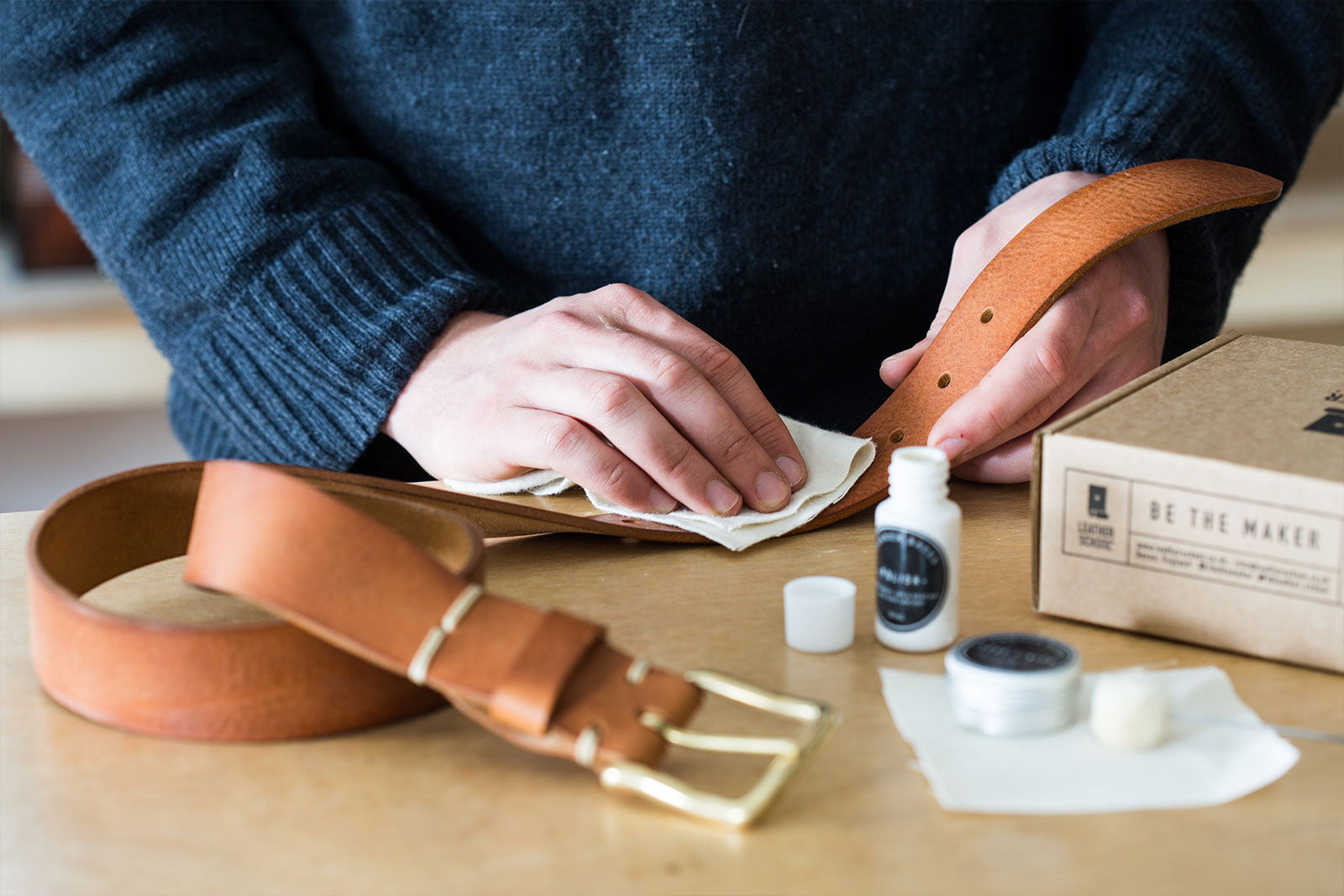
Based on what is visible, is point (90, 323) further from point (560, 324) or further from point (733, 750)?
point (733, 750)

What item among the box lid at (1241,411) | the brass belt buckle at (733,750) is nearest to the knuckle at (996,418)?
the box lid at (1241,411)

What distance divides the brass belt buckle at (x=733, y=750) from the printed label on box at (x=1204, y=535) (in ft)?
0.63

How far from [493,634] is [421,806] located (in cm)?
7

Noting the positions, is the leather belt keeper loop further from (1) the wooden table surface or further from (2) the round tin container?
(2) the round tin container

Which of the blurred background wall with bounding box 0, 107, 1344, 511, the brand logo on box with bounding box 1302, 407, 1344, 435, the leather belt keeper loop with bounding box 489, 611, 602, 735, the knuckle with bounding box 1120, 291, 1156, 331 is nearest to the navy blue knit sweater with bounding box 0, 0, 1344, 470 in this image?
the knuckle with bounding box 1120, 291, 1156, 331

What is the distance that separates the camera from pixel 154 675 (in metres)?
0.48

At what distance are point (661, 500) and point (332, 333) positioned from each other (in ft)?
0.98

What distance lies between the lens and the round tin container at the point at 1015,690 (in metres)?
0.46

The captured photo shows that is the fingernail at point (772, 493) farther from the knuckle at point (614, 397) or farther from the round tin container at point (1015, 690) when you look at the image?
the round tin container at point (1015, 690)

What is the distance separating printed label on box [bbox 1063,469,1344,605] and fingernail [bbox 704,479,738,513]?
0.20 meters

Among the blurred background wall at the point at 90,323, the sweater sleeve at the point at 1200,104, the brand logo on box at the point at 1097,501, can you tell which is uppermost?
the sweater sleeve at the point at 1200,104

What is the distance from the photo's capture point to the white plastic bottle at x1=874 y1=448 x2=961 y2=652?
1.73 ft

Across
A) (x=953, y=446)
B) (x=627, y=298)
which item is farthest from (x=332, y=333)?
(x=953, y=446)

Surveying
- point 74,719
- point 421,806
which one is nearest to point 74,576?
point 74,719
